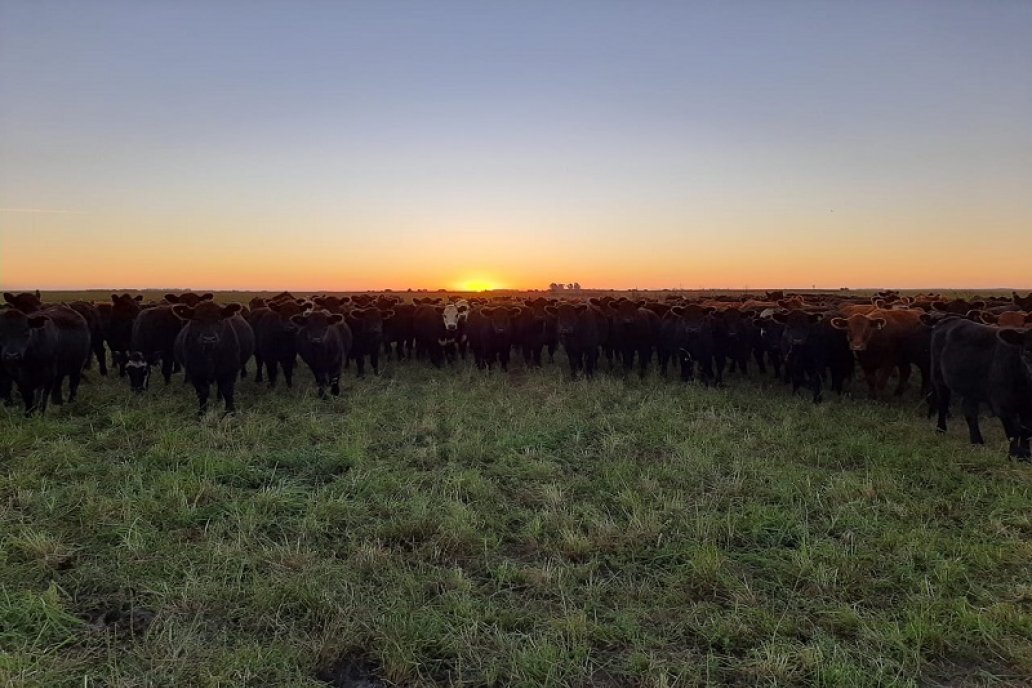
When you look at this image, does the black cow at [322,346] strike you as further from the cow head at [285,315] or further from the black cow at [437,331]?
the black cow at [437,331]

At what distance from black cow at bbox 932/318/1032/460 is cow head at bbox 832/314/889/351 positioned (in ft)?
6.39

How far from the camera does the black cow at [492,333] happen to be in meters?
17.4

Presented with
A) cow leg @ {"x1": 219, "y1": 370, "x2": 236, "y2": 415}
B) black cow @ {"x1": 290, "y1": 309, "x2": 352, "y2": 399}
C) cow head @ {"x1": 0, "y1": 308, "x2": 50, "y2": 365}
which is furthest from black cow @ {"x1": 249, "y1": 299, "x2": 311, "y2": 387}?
cow head @ {"x1": 0, "y1": 308, "x2": 50, "y2": 365}

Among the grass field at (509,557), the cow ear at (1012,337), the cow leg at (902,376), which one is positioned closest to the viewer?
the grass field at (509,557)

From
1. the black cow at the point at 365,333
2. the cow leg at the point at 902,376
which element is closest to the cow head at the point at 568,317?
the black cow at the point at 365,333

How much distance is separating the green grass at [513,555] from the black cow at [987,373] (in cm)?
49

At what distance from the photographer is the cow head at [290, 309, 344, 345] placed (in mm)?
12578

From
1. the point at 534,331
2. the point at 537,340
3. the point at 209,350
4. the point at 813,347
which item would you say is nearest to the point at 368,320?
the point at 534,331

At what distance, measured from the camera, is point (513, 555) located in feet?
17.9

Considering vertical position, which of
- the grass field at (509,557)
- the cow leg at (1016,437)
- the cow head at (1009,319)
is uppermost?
the cow head at (1009,319)

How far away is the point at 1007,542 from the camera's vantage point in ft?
17.5

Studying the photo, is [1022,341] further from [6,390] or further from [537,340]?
[6,390]

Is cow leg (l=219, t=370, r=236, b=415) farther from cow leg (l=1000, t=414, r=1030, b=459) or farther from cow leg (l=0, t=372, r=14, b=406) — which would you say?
cow leg (l=1000, t=414, r=1030, b=459)

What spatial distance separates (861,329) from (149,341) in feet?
48.2
